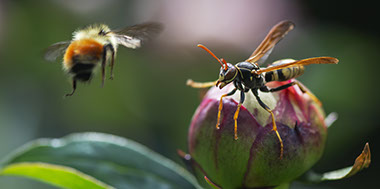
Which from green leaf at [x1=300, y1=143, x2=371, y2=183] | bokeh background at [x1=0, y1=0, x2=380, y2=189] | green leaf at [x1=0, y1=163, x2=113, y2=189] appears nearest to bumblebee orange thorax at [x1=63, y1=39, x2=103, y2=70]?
green leaf at [x1=0, y1=163, x2=113, y2=189]

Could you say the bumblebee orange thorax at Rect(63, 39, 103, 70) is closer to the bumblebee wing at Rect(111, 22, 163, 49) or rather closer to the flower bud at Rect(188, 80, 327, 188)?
the bumblebee wing at Rect(111, 22, 163, 49)

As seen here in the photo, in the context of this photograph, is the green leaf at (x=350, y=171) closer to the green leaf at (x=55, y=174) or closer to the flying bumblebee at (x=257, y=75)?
the flying bumblebee at (x=257, y=75)

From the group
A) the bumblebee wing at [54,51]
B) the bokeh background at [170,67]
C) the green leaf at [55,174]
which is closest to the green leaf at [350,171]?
the green leaf at [55,174]

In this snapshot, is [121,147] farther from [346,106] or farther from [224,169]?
[346,106]

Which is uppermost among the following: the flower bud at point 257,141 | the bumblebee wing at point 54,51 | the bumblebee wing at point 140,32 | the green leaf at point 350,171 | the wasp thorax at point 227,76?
the bumblebee wing at point 54,51

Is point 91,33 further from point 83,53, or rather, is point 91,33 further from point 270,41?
point 270,41

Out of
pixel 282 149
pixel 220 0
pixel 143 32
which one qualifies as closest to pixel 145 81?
pixel 220 0

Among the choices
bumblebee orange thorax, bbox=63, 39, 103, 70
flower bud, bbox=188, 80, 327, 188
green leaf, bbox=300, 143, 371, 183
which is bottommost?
green leaf, bbox=300, 143, 371, 183
